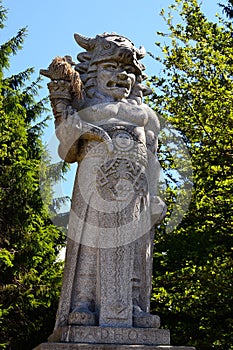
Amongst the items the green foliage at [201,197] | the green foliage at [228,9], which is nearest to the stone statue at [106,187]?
the green foliage at [201,197]

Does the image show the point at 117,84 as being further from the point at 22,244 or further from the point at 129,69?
the point at 22,244

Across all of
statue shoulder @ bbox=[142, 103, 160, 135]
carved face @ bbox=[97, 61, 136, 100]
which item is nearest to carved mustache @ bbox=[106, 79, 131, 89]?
carved face @ bbox=[97, 61, 136, 100]

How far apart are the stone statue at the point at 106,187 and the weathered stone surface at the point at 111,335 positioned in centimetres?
2

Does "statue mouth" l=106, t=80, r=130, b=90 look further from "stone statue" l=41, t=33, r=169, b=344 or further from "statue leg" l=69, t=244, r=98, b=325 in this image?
"statue leg" l=69, t=244, r=98, b=325

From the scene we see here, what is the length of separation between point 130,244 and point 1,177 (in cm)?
1098

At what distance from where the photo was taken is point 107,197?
555 centimetres

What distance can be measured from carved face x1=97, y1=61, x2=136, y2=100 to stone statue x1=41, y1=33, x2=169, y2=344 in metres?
0.01

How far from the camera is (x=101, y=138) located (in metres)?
5.68

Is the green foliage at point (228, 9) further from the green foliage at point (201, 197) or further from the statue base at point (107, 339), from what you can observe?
the statue base at point (107, 339)

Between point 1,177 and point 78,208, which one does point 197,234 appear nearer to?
point 1,177

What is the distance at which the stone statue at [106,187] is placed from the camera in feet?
17.2

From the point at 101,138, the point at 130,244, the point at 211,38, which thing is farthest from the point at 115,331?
the point at 211,38

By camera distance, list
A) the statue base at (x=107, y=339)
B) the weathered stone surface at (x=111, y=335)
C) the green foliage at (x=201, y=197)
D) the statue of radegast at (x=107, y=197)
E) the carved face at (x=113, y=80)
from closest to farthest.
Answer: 1. the statue base at (x=107, y=339)
2. the weathered stone surface at (x=111, y=335)
3. the statue of radegast at (x=107, y=197)
4. the carved face at (x=113, y=80)
5. the green foliage at (x=201, y=197)

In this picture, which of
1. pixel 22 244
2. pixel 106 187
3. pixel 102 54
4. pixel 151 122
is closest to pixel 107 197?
pixel 106 187
